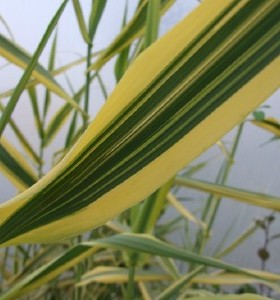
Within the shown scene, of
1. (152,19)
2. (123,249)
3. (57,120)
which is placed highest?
(57,120)

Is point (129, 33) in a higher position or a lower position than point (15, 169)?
higher

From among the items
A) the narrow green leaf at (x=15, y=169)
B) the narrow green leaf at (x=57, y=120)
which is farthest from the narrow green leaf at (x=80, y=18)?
the narrow green leaf at (x=57, y=120)

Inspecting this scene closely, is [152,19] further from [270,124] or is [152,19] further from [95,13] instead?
[270,124]

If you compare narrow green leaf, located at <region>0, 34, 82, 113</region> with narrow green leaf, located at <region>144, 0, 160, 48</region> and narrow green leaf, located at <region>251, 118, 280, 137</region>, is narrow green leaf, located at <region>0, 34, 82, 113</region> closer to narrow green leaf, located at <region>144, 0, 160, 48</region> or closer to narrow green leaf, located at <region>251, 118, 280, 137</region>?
narrow green leaf, located at <region>144, 0, 160, 48</region>

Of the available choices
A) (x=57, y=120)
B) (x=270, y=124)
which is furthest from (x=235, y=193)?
(x=57, y=120)

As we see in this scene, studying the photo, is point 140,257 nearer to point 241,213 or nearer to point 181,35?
point 181,35

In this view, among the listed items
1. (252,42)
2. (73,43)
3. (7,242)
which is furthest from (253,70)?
(73,43)

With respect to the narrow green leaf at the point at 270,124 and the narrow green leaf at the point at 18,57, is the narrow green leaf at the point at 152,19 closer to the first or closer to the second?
the narrow green leaf at the point at 18,57

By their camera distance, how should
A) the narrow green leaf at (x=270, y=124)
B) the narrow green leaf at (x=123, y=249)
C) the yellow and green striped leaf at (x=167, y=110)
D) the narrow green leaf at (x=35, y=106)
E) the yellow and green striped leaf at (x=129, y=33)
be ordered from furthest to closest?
the narrow green leaf at (x=35, y=106) < the narrow green leaf at (x=270, y=124) < the yellow and green striped leaf at (x=129, y=33) < the narrow green leaf at (x=123, y=249) < the yellow and green striped leaf at (x=167, y=110)
